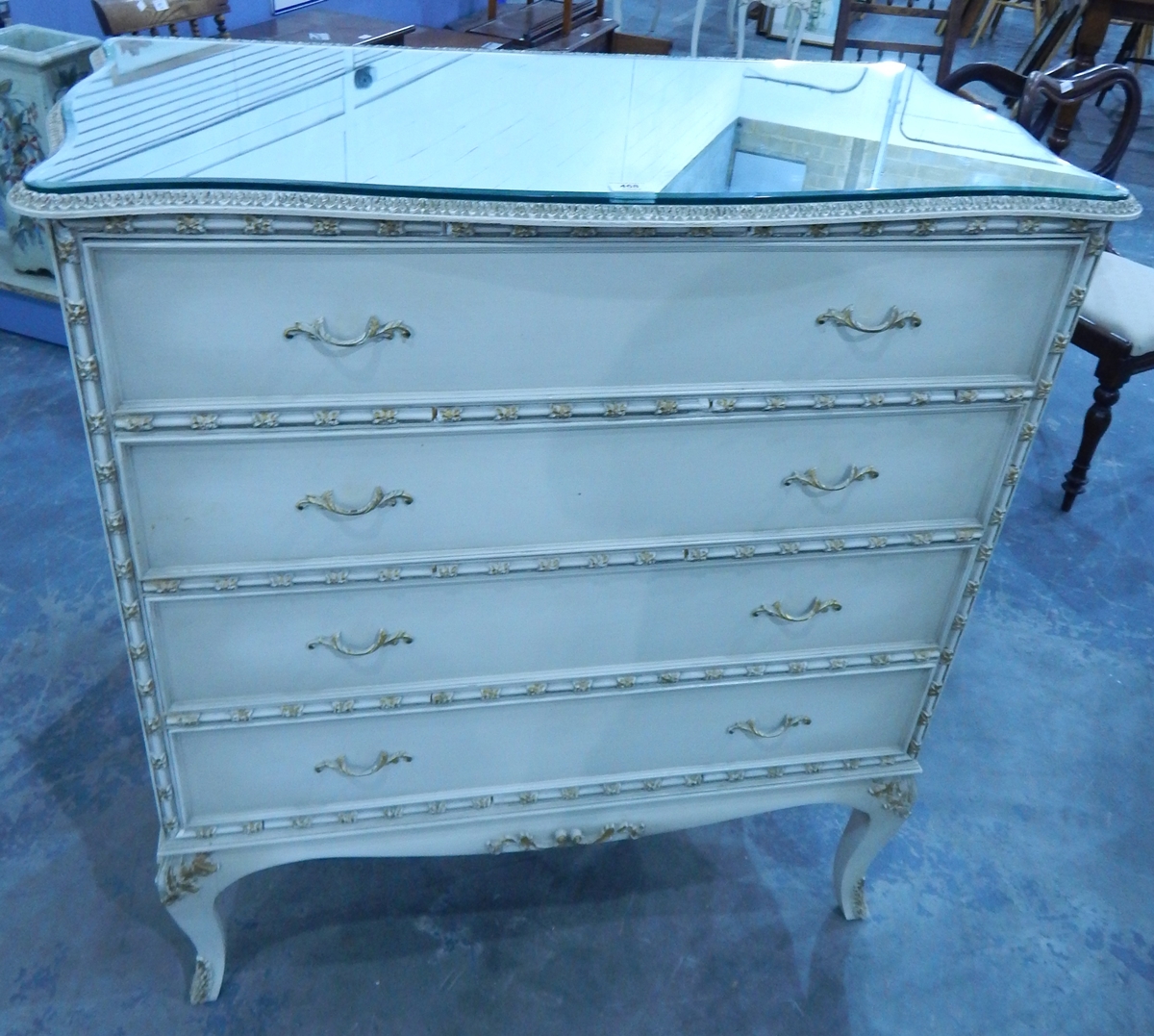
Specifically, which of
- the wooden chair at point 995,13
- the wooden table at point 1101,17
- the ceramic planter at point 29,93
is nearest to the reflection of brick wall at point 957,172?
the ceramic planter at point 29,93

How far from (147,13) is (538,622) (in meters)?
2.03

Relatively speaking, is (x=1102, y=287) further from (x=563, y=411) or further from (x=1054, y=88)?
(x=563, y=411)

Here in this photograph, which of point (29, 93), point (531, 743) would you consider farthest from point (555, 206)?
point (29, 93)

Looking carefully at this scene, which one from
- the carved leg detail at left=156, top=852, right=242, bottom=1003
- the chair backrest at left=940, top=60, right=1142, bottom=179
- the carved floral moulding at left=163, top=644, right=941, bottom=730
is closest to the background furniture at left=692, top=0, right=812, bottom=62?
the chair backrest at left=940, top=60, right=1142, bottom=179

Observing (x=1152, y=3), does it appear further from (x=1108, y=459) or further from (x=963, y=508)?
(x=963, y=508)

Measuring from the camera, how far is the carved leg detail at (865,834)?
5.15ft

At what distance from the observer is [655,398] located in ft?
3.74

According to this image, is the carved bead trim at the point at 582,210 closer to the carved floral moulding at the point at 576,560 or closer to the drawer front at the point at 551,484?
the drawer front at the point at 551,484

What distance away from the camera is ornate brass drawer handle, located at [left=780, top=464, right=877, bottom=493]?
1.24m

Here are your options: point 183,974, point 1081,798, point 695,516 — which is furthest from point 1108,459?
point 183,974

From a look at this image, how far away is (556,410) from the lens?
1.12m

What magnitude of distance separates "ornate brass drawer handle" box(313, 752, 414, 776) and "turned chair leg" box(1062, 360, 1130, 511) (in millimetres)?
→ 2014

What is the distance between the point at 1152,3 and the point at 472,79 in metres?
3.87

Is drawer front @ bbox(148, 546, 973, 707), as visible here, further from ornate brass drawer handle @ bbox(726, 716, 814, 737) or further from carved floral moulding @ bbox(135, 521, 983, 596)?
ornate brass drawer handle @ bbox(726, 716, 814, 737)
